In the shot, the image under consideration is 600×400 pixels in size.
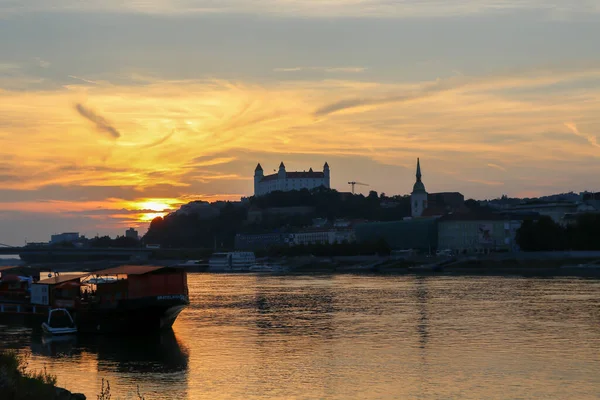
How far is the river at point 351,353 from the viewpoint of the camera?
111 feet

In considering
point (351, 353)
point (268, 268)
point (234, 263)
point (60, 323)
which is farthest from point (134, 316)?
point (234, 263)

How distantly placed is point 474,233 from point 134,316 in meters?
146

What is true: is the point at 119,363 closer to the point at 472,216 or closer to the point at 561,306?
the point at 561,306

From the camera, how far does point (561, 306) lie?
6456 centimetres

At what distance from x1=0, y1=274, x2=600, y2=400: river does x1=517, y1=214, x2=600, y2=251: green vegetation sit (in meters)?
80.8

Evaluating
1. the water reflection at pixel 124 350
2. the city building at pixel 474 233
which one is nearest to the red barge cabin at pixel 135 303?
the water reflection at pixel 124 350

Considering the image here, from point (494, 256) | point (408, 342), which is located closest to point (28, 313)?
point (408, 342)

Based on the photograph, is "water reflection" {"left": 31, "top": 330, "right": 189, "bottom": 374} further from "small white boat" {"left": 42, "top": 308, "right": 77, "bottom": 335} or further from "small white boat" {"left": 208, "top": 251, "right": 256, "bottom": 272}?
"small white boat" {"left": 208, "top": 251, "right": 256, "bottom": 272}

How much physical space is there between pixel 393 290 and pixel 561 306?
26.2m

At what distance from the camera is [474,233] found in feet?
625

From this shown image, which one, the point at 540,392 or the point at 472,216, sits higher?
the point at 472,216

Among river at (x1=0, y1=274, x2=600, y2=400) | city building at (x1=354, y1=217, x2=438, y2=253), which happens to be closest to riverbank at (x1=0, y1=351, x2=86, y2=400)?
river at (x1=0, y1=274, x2=600, y2=400)

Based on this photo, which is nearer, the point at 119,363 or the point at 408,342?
the point at 119,363

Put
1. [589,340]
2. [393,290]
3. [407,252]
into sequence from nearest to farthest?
[589,340]
[393,290]
[407,252]
